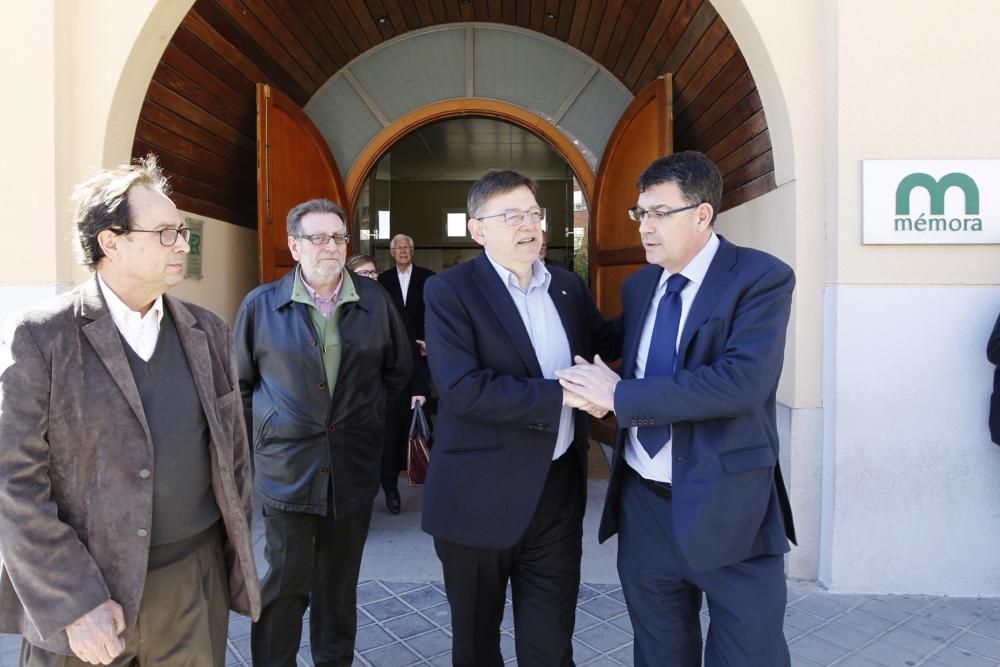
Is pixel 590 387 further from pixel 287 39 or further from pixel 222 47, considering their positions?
pixel 287 39

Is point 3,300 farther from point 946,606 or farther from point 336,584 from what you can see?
point 946,606

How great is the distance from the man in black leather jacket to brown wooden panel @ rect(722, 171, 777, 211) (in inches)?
94.8

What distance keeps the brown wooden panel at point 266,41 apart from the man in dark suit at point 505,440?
342 cm

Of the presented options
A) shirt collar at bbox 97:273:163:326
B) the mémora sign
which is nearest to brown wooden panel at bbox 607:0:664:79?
the mémora sign

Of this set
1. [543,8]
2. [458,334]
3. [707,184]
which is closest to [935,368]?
[707,184]

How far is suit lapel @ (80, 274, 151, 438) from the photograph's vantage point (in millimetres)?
1569

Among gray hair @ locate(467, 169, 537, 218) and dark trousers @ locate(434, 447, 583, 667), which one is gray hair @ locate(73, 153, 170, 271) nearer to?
gray hair @ locate(467, 169, 537, 218)

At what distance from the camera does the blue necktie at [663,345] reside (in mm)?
1996

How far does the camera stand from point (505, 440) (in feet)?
6.81

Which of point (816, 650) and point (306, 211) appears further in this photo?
point (816, 650)

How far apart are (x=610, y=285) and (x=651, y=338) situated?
3.57 metres

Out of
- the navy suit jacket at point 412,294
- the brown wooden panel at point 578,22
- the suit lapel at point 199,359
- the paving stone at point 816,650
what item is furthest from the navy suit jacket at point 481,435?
the brown wooden panel at point 578,22

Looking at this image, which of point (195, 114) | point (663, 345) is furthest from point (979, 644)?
point (195, 114)

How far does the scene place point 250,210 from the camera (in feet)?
18.2
